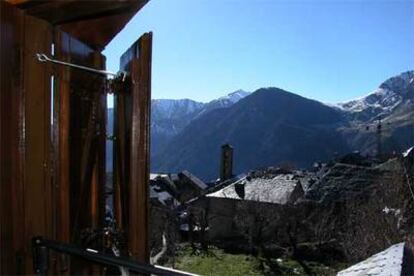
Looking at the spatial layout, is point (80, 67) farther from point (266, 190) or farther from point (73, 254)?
point (266, 190)

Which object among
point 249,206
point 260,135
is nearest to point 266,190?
point 249,206

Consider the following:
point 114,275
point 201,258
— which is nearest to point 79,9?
point 114,275

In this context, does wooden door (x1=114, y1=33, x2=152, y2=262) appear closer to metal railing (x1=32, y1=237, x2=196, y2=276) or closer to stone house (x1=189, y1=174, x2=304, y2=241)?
metal railing (x1=32, y1=237, x2=196, y2=276)

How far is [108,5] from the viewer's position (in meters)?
2.38

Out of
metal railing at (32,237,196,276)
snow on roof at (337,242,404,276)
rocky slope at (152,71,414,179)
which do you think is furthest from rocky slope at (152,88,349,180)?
metal railing at (32,237,196,276)

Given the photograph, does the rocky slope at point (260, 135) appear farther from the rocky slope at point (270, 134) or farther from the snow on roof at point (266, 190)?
the snow on roof at point (266, 190)

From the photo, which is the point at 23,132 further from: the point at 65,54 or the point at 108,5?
the point at 108,5

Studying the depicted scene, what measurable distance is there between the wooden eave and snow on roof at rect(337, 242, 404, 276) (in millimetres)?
2106

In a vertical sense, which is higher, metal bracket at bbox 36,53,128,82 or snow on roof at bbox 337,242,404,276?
metal bracket at bbox 36,53,128,82

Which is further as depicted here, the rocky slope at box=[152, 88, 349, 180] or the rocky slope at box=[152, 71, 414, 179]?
the rocky slope at box=[152, 88, 349, 180]

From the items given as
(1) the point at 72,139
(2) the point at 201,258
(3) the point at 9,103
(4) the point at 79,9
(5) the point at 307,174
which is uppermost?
(4) the point at 79,9

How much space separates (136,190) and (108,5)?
94 centimetres

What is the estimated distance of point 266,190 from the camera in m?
35.0

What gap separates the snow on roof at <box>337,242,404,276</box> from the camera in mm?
2914
